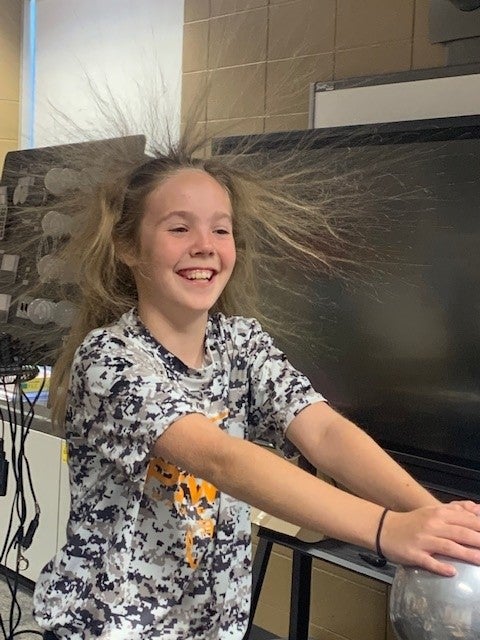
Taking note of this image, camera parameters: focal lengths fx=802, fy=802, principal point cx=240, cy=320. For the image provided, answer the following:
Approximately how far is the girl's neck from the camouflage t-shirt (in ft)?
0.05

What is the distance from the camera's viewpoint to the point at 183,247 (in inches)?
47.2

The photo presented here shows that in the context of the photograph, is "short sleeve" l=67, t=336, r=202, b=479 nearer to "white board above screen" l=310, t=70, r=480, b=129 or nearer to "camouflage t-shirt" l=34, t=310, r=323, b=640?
"camouflage t-shirt" l=34, t=310, r=323, b=640

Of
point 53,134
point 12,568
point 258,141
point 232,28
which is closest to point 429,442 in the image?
point 258,141

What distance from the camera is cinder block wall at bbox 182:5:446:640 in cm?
223

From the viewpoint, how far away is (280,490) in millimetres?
917

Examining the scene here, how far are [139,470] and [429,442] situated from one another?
2.98 ft

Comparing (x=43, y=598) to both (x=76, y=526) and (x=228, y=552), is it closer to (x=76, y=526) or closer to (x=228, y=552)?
(x=76, y=526)

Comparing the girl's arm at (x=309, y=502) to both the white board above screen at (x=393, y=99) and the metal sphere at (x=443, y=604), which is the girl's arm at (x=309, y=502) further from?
the white board above screen at (x=393, y=99)

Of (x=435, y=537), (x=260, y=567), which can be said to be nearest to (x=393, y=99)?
(x=260, y=567)

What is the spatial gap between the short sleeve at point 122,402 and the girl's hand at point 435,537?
0.30 m

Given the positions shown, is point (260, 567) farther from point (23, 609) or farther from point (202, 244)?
point (23, 609)

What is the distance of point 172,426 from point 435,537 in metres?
0.35

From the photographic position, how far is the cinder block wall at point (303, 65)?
223 cm

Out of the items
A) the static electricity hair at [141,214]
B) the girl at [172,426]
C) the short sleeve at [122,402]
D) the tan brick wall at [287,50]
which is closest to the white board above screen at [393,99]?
the tan brick wall at [287,50]
